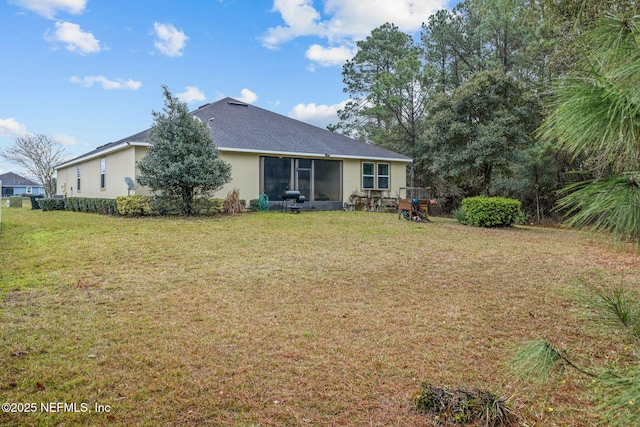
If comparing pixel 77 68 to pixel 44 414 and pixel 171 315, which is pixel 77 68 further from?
pixel 44 414

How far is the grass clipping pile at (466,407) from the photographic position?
2201 mm

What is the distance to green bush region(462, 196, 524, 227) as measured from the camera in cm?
1202

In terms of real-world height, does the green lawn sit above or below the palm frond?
below

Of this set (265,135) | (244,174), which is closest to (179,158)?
(244,174)

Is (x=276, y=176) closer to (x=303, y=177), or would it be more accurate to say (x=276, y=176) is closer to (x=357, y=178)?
(x=303, y=177)

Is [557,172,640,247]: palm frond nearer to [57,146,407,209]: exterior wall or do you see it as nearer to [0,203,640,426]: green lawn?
[0,203,640,426]: green lawn

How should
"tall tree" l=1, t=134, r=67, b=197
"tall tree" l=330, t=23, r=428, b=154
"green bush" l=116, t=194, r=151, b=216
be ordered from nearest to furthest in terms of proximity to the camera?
"green bush" l=116, t=194, r=151, b=216 → "tall tree" l=330, t=23, r=428, b=154 → "tall tree" l=1, t=134, r=67, b=197

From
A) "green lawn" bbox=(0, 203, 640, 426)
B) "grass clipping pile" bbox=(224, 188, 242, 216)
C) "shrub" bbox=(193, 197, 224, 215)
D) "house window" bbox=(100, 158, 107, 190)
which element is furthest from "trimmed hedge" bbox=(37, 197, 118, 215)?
"green lawn" bbox=(0, 203, 640, 426)

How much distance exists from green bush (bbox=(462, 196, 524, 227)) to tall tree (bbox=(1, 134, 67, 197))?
30.7 m

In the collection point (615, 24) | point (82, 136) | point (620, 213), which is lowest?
point (620, 213)

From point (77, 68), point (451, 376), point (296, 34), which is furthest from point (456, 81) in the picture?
point (451, 376)

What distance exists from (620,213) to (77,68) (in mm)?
20576

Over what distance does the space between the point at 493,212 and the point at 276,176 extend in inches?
359

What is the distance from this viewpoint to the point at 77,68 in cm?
1678
